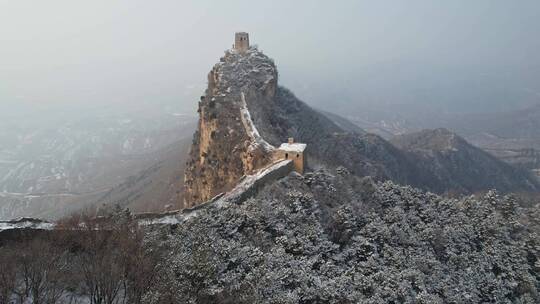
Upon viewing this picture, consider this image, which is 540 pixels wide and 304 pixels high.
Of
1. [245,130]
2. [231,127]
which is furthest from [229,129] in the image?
[245,130]

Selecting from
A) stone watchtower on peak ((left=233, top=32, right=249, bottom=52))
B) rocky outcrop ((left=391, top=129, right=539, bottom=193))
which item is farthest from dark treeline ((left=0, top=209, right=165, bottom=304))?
rocky outcrop ((left=391, top=129, right=539, bottom=193))

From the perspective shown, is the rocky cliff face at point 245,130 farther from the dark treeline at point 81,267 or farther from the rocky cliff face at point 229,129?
the dark treeline at point 81,267

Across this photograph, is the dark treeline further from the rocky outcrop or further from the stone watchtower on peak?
the rocky outcrop

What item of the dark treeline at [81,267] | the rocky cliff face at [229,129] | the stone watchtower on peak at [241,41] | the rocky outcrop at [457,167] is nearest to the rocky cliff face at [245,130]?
the rocky cliff face at [229,129]

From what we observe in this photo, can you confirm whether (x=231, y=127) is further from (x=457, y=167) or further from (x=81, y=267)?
(x=457, y=167)

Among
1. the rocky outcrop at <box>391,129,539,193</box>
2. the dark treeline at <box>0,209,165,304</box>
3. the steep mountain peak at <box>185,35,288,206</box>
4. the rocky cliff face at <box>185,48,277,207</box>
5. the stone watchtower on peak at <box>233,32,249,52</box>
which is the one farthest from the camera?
the rocky outcrop at <box>391,129,539,193</box>

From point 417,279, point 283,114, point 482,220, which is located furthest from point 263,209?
point 283,114
